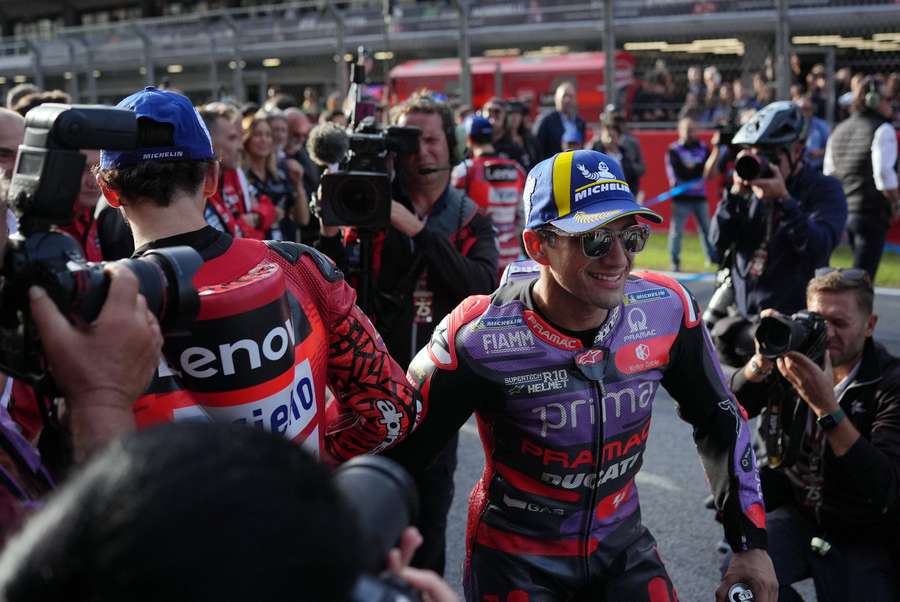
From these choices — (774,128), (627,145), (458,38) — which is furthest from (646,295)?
(458,38)

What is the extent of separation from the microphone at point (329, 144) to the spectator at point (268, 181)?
8.21ft

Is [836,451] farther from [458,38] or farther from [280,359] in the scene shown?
[458,38]

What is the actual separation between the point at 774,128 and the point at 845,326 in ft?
4.63

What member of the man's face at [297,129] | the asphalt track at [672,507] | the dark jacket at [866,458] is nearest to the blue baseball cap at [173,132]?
the dark jacket at [866,458]

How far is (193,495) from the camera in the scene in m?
0.83

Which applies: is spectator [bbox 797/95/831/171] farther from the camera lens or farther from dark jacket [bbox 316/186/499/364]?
the camera lens

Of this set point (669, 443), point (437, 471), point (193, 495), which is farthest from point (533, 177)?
point (669, 443)

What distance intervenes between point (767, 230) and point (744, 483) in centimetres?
230

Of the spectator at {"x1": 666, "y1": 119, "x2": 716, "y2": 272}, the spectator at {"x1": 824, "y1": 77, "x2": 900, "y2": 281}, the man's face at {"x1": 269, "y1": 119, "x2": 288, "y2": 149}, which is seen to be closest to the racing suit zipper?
the man's face at {"x1": 269, "y1": 119, "x2": 288, "y2": 149}

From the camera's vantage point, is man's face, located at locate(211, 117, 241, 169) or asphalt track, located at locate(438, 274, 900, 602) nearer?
asphalt track, located at locate(438, 274, 900, 602)

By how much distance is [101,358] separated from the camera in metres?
1.36

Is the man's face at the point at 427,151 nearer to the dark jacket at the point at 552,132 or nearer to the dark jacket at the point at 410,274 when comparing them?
the dark jacket at the point at 410,274

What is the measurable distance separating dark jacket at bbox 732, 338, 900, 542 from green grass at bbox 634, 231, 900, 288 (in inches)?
268

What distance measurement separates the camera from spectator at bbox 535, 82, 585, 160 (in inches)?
451
